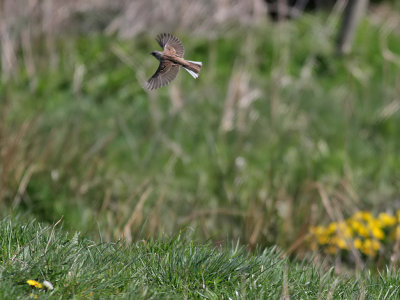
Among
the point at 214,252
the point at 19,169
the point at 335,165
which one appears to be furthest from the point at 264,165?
the point at 214,252

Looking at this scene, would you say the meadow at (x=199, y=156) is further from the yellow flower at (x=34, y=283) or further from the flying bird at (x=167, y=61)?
the flying bird at (x=167, y=61)

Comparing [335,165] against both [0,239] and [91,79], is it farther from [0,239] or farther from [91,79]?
[0,239]

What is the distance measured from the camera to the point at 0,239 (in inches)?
100

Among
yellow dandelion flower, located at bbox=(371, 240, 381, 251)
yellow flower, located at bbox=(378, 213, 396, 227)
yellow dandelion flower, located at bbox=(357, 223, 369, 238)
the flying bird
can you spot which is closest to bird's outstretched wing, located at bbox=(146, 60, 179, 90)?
the flying bird

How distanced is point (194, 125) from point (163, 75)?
4423mm

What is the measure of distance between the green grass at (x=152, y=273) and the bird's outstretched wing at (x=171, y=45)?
35.6 inches

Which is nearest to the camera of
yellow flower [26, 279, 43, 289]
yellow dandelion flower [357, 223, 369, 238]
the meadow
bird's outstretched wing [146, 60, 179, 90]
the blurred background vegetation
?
bird's outstretched wing [146, 60, 179, 90]

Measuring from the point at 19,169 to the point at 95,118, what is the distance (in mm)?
1856

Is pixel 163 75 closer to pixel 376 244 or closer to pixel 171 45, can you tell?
pixel 171 45

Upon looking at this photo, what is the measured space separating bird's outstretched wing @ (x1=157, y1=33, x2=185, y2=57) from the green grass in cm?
90

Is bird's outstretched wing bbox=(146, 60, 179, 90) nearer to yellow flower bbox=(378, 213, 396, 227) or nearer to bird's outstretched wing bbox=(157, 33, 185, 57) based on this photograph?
bird's outstretched wing bbox=(157, 33, 185, 57)

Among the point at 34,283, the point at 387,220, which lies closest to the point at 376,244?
the point at 387,220

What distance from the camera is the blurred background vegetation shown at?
15.1 ft

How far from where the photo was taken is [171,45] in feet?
6.19
